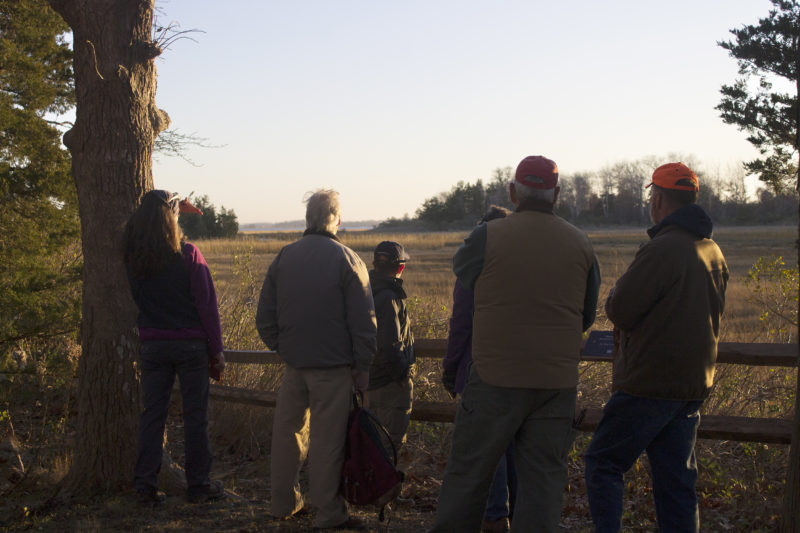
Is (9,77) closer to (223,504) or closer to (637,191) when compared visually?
(223,504)

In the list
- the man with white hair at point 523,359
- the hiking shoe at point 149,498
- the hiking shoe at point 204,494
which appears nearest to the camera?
the man with white hair at point 523,359

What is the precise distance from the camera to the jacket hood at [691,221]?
353 centimetres

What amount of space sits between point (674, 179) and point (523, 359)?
125 centimetres

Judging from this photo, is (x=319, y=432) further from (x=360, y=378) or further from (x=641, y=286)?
(x=641, y=286)

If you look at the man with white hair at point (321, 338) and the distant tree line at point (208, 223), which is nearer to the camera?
the man with white hair at point (321, 338)

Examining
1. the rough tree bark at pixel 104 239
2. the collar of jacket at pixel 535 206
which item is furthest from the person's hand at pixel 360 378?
the rough tree bark at pixel 104 239

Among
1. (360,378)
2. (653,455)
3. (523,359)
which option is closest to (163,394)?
(360,378)

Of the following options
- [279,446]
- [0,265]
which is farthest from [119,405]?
[0,265]

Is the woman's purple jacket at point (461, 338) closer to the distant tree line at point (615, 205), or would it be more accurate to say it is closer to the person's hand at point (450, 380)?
the person's hand at point (450, 380)

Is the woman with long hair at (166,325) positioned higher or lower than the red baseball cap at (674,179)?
lower

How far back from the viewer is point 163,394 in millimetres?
4727

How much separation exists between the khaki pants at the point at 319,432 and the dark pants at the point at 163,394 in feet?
1.98

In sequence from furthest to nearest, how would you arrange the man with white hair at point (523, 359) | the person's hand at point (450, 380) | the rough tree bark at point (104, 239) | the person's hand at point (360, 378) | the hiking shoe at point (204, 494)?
1. the rough tree bark at point (104, 239)
2. the hiking shoe at point (204, 494)
3. the person's hand at point (360, 378)
4. the person's hand at point (450, 380)
5. the man with white hair at point (523, 359)

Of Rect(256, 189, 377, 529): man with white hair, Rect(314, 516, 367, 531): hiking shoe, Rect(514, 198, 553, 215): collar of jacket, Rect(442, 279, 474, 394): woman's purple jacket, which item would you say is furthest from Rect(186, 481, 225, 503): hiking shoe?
Rect(514, 198, 553, 215): collar of jacket
